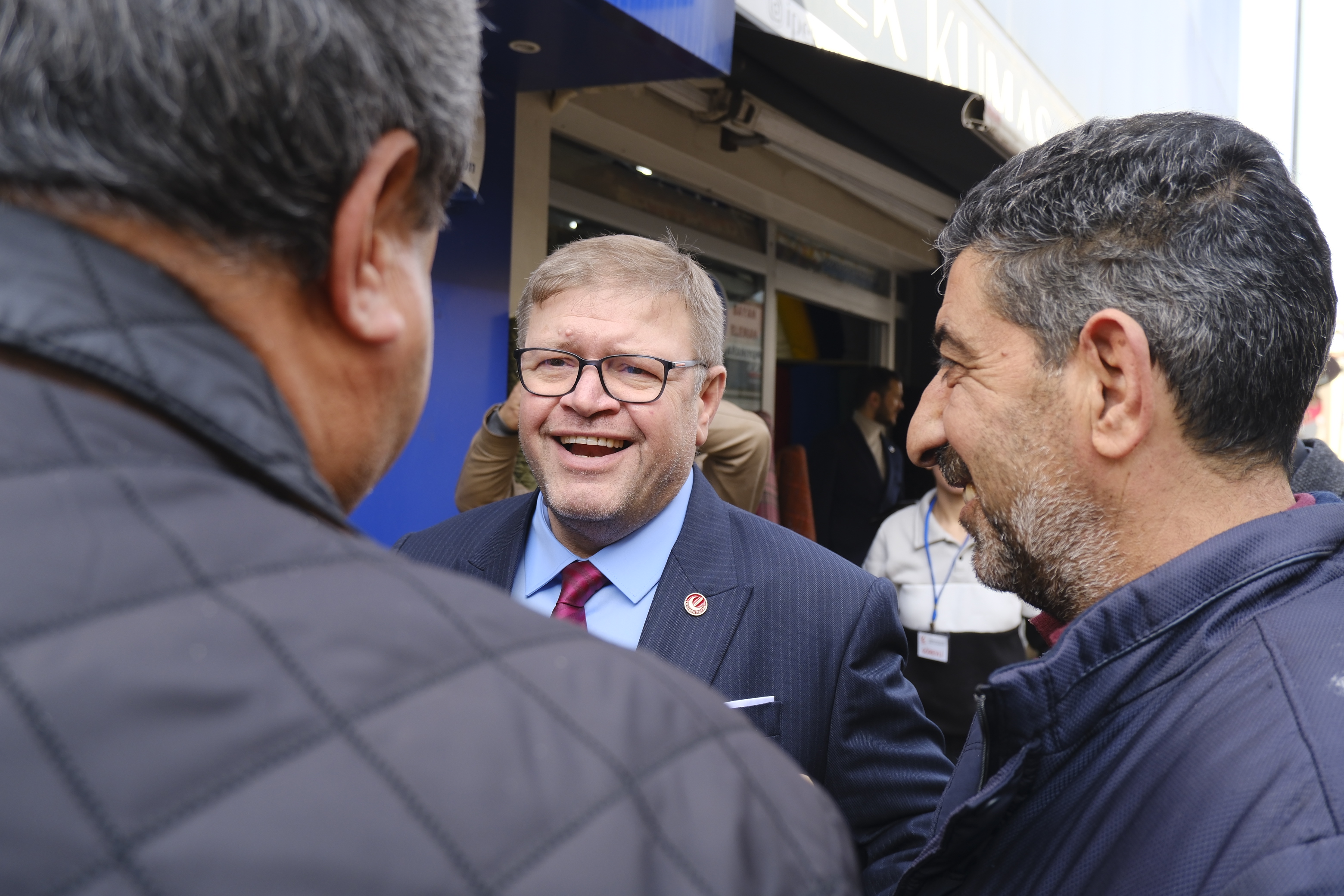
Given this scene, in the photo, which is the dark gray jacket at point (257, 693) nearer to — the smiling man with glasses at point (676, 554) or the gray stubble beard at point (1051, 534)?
the gray stubble beard at point (1051, 534)

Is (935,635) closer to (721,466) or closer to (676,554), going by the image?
(721,466)

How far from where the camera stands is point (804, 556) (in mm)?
1903

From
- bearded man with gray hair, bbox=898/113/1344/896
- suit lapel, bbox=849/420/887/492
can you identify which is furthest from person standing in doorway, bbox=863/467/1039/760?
bearded man with gray hair, bbox=898/113/1344/896

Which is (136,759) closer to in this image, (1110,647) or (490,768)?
(490,768)

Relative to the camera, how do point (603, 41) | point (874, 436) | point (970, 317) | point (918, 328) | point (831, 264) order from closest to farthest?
point (970, 317) → point (603, 41) → point (874, 436) → point (831, 264) → point (918, 328)

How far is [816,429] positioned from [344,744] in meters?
7.93

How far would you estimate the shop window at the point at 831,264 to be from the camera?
6457 mm

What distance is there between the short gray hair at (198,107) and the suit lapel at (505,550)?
1390 millimetres

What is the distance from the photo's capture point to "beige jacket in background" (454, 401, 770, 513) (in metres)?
3.18

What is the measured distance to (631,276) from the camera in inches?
82.0

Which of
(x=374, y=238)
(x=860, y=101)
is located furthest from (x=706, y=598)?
(x=860, y=101)

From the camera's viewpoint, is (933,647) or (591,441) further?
(933,647)

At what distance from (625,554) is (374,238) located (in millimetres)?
1314

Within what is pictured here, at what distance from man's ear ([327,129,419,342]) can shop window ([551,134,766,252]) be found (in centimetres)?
381
